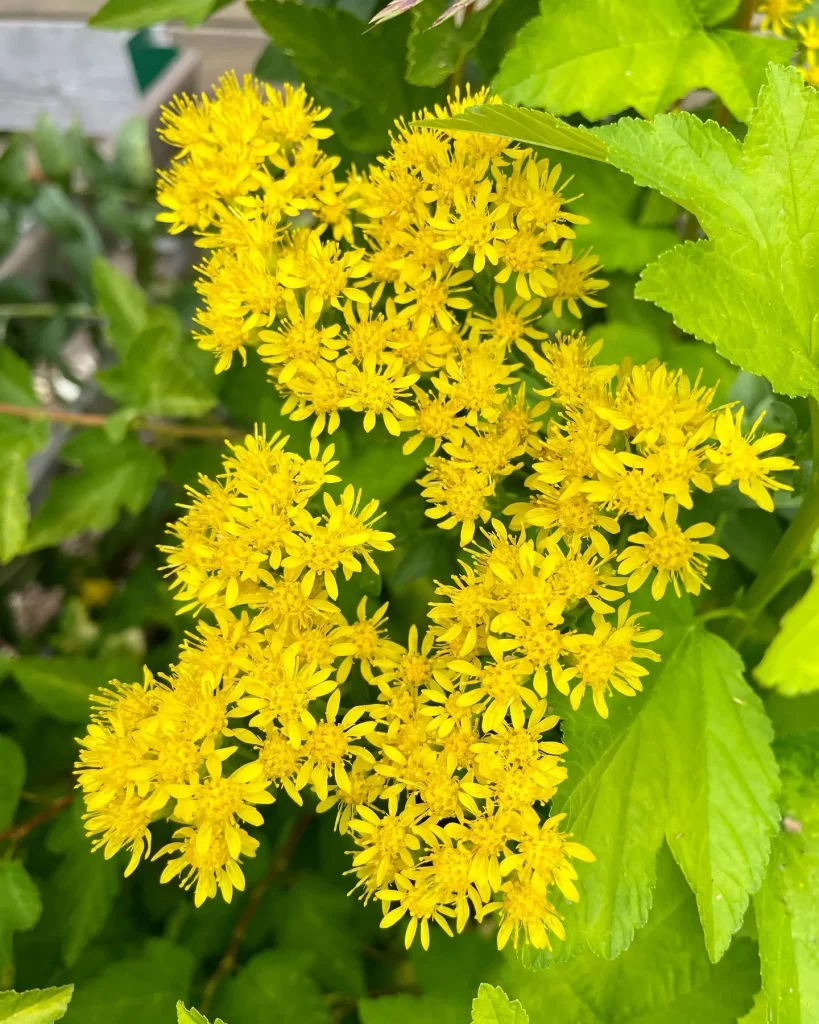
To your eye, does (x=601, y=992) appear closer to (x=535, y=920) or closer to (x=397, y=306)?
(x=535, y=920)

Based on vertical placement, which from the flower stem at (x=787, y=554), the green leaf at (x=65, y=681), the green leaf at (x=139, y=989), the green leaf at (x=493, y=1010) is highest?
the flower stem at (x=787, y=554)

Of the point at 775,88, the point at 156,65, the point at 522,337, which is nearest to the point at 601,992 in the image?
the point at 522,337

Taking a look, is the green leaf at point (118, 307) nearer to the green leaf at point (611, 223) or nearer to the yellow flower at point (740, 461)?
the green leaf at point (611, 223)

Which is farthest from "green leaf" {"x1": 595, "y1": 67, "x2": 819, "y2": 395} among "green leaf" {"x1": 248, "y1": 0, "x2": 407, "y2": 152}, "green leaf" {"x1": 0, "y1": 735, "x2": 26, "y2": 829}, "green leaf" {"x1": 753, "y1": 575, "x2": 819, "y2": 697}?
"green leaf" {"x1": 0, "y1": 735, "x2": 26, "y2": 829}

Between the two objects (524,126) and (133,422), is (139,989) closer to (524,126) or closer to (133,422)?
(133,422)

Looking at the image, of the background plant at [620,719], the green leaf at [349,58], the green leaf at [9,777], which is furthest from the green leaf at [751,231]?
the green leaf at [9,777]

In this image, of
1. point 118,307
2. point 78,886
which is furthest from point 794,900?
point 118,307

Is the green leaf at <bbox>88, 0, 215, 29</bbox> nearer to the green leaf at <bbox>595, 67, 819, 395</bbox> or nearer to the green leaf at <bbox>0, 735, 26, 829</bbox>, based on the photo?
the green leaf at <bbox>595, 67, 819, 395</bbox>

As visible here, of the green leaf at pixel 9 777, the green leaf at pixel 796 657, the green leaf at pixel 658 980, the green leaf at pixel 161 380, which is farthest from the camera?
the green leaf at pixel 161 380
